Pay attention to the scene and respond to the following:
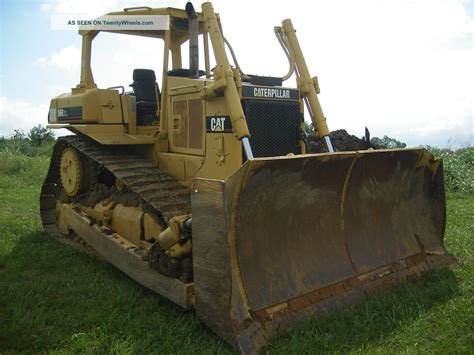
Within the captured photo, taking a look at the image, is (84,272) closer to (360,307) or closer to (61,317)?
(61,317)

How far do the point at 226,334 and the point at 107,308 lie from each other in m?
1.21

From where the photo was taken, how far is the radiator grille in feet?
15.9

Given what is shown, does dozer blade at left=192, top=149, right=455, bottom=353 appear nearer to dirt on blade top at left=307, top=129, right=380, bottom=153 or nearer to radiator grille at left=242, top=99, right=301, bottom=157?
radiator grille at left=242, top=99, right=301, bottom=157

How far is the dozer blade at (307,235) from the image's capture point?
11.7 ft

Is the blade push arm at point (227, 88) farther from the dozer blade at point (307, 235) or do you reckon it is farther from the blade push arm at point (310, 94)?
the blade push arm at point (310, 94)

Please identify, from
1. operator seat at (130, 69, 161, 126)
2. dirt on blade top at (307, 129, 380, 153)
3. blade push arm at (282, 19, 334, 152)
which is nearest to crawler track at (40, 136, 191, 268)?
operator seat at (130, 69, 161, 126)

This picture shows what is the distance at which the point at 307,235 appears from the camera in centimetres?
428

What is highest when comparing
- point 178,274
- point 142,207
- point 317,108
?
point 317,108

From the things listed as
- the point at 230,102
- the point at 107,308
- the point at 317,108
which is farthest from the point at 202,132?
the point at 107,308

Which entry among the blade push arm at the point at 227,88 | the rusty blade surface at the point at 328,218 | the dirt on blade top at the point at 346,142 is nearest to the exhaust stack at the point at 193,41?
the blade push arm at the point at 227,88

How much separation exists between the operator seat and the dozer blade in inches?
110

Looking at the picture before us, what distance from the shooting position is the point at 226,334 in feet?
11.6

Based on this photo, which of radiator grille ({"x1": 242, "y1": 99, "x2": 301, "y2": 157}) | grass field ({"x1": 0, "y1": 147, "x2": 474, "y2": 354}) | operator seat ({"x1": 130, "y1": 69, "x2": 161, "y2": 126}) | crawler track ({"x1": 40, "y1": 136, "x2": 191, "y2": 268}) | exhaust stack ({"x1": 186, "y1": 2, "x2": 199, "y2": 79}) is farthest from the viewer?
operator seat ({"x1": 130, "y1": 69, "x2": 161, "y2": 126})

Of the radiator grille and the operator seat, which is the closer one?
the radiator grille
